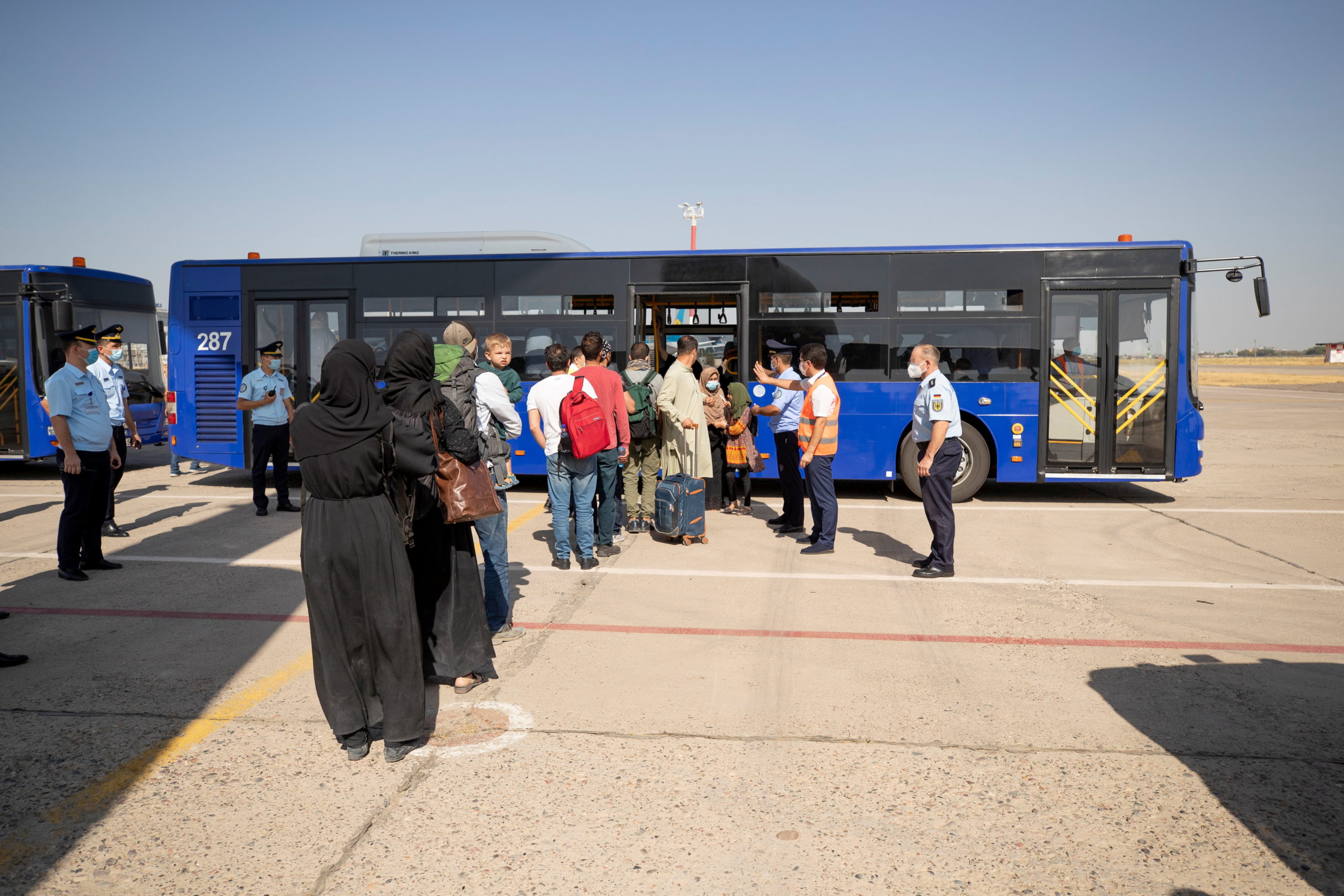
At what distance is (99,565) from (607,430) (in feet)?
14.3

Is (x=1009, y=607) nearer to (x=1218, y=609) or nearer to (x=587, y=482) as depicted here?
(x=1218, y=609)

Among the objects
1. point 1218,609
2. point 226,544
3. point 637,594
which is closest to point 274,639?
point 637,594

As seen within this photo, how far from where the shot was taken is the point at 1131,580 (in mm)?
7047

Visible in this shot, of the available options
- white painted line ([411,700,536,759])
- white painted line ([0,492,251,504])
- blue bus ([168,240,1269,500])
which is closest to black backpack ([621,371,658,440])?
blue bus ([168,240,1269,500])

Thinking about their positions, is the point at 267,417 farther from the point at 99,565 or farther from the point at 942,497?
the point at 942,497

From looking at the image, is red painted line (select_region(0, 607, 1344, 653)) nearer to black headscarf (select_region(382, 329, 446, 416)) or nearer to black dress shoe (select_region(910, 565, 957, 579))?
black dress shoe (select_region(910, 565, 957, 579))

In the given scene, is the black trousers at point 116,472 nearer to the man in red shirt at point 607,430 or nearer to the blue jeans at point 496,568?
the man in red shirt at point 607,430

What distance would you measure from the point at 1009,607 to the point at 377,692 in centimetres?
432

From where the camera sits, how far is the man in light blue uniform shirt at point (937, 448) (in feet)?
22.4

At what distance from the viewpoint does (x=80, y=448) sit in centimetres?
709

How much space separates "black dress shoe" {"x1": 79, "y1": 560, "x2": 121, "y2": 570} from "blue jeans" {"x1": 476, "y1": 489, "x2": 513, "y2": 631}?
401 centimetres

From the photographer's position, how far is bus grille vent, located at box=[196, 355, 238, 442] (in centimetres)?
1203

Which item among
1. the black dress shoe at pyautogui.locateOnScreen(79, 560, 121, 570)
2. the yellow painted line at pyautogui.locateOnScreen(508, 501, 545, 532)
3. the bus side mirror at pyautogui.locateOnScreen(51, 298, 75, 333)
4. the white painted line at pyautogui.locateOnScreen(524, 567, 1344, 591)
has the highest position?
the bus side mirror at pyautogui.locateOnScreen(51, 298, 75, 333)

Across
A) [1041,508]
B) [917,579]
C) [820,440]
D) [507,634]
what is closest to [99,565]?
[507,634]
